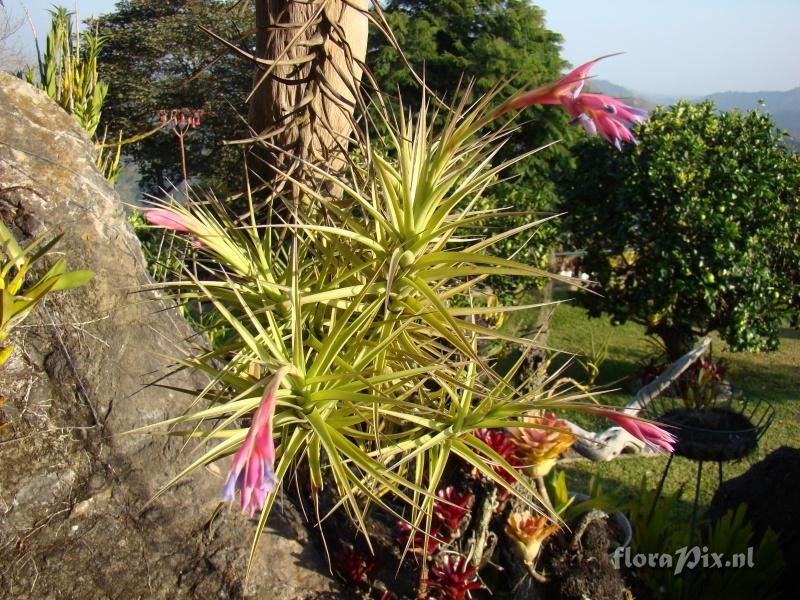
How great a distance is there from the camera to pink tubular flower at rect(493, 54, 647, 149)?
48.3 inches

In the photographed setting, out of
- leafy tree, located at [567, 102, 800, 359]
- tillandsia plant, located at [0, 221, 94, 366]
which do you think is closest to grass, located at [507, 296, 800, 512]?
leafy tree, located at [567, 102, 800, 359]

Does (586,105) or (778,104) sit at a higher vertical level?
(778,104)

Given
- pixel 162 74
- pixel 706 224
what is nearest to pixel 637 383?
pixel 706 224

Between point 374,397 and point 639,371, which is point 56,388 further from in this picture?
point 639,371

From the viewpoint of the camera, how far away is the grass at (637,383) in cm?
459

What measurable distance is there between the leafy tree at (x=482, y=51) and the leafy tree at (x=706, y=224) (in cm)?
685

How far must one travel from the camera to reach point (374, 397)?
1.10 meters

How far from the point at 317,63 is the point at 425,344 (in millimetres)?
782

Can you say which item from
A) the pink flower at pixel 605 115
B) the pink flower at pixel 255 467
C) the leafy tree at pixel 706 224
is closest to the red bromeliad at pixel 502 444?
the pink flower at pixel 605 115

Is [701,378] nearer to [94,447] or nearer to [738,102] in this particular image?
[94,447]

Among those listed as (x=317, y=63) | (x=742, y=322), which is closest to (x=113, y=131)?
(x=742, y=322)

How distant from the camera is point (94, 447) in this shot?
2299mm

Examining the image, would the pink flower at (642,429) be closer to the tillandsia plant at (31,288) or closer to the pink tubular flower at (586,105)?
the pink tubular flower at (586,105)

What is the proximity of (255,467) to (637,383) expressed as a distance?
655cm
